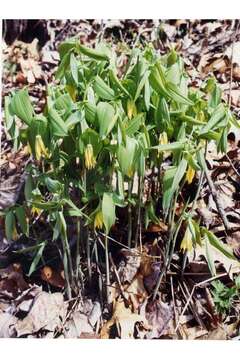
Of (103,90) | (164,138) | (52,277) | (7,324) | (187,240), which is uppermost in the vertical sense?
(103,90)

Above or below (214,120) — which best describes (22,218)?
below

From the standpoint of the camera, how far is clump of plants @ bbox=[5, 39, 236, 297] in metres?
1.46

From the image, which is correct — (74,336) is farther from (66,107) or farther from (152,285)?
(66,107)

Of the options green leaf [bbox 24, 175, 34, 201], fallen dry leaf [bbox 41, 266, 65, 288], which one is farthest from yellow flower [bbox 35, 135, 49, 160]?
fallen dry leaf [bbox 41, 266, 65, 288]

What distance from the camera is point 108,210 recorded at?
4.91 ft

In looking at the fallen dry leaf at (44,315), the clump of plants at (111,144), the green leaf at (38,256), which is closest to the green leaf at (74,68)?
the clump of plants at (111,144)

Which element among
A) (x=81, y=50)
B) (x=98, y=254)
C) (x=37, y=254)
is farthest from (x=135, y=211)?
(x=81, y=50)

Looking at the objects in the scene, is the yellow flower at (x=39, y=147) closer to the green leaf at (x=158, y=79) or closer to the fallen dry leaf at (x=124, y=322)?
the green leaf at (x=158, y=79)

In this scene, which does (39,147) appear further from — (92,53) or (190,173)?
(190,173)

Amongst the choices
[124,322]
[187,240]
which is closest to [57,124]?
[187,240]

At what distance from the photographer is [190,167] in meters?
1.49

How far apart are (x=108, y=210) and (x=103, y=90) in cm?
28

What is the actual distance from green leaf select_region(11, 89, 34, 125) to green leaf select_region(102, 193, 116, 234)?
0.25 meters
